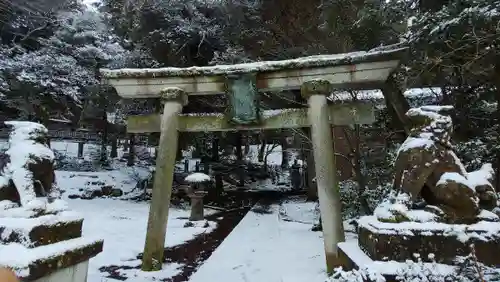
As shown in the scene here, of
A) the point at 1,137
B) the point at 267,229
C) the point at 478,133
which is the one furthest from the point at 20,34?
the point at 478,133

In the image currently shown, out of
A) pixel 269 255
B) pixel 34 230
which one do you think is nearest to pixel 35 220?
pixel 34 230

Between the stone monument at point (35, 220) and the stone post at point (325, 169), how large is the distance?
3384mm

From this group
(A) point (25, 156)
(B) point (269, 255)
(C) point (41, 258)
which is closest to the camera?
(C) point (41, 258)

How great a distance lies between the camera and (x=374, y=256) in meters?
2.85

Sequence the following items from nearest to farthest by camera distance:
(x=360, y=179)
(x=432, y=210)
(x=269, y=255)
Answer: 1. (x=432, y=210)
2. (x=269, y=255)
3. (x=360, y=179)

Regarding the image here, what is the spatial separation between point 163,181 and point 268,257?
2.44 metres

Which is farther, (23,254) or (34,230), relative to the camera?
(34,230)

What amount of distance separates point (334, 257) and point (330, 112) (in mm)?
2409

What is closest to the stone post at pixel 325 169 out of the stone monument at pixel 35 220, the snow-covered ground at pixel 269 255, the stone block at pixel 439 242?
the snow-covered ground at pixel 269 255

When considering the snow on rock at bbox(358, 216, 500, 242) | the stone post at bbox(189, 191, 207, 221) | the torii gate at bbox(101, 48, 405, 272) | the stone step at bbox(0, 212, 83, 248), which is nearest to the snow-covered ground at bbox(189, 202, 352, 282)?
the torii gate at bbox(101, 48, 405, 272)

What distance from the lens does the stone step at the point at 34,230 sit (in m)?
3.08

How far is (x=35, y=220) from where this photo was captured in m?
3.20

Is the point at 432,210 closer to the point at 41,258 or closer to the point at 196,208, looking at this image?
the point at 41,258

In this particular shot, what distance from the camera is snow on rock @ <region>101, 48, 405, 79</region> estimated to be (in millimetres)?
5801
